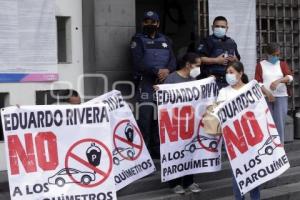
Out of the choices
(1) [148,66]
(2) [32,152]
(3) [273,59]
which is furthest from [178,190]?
(3) [273,59]

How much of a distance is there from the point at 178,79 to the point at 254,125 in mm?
1089

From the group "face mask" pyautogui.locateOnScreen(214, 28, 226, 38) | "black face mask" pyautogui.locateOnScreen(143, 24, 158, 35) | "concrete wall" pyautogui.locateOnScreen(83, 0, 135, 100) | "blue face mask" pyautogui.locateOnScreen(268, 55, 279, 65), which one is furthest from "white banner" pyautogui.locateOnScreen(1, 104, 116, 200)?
"blue face mask" pyautogui.locateOnScreen(268, 55, 279, 65)

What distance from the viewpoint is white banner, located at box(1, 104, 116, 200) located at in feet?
17.9

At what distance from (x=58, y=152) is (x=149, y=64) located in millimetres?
2305

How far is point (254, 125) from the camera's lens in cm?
651

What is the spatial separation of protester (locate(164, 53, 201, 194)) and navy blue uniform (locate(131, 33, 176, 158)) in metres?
0.52

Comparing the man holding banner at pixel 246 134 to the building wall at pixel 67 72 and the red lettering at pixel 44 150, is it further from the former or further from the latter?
the building wall at pixel 67 72

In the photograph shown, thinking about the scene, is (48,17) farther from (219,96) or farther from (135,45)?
(219,96)

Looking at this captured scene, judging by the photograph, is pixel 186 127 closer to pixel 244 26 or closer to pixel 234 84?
pixel 234 84

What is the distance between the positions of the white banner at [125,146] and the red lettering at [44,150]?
1.09 meters

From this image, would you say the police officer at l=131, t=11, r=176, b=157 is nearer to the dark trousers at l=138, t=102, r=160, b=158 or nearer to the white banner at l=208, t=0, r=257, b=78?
the dark trousers at l=138, t=102, r=160, b=158

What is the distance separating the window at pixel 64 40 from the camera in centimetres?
797

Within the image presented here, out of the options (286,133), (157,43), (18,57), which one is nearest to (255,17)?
(286,133)

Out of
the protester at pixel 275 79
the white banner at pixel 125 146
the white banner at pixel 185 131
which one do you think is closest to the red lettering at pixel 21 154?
the white banner at pixel 125 146
